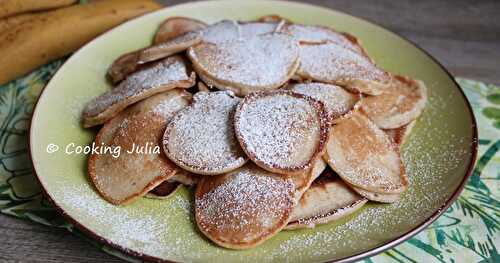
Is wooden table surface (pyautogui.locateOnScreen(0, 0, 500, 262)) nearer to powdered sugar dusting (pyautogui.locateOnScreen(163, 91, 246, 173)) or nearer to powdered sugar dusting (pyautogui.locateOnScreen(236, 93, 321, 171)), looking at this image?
powdered sugar dusting (pyautogui.locateOnScreen(236, 93, 321, 171))

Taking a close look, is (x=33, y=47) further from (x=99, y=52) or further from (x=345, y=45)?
(x=345, y=45)

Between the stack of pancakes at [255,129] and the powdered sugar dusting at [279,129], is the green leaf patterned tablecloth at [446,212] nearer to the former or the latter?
the stack of pancakes at [255,129]

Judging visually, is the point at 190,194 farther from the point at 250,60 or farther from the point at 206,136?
the point at 250,60

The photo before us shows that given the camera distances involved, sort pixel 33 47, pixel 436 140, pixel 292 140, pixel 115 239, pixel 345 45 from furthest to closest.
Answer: pixel 33 47 → pixel 345 45 → pixel 436 140 → pixel 292 140 → pixel 115 239

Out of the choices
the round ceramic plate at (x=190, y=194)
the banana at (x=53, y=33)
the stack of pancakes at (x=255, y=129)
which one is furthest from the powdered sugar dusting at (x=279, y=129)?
the banana at (x=53, y=33)

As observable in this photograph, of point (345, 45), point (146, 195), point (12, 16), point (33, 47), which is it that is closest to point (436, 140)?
point (345, 45)
